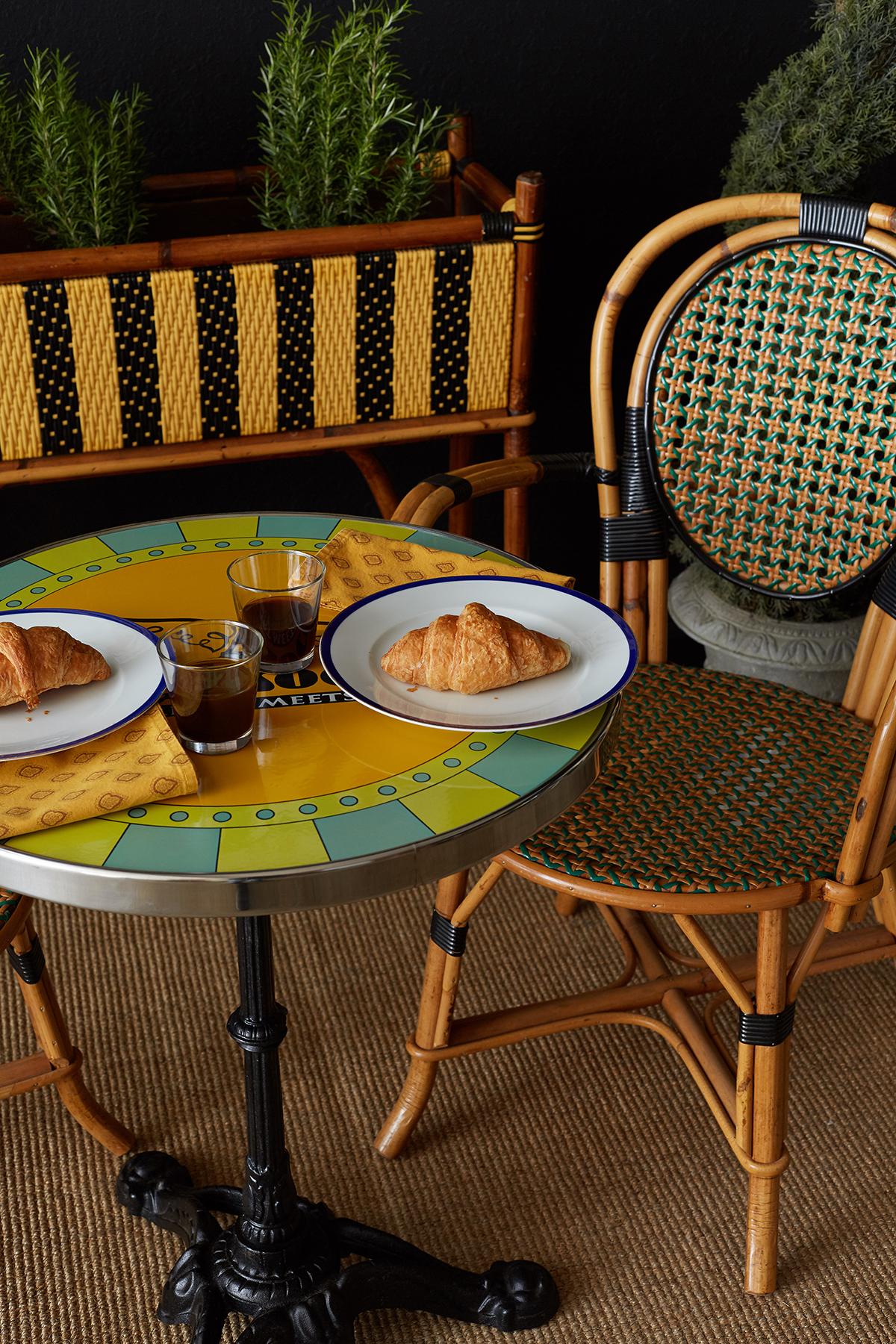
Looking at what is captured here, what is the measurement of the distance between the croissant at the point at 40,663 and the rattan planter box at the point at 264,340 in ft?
2.56

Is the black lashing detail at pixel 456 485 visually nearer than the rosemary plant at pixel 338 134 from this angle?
Yes

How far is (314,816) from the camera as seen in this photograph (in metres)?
0.93

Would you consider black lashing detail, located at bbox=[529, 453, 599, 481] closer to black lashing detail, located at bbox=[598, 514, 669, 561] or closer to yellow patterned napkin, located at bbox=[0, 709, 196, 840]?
black lashing detail, located at bbox=[598, 514, 669, 561]

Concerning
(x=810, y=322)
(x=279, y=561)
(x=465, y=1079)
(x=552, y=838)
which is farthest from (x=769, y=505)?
(x=465, y=1079)

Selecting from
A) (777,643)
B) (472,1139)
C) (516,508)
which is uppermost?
(516,508)

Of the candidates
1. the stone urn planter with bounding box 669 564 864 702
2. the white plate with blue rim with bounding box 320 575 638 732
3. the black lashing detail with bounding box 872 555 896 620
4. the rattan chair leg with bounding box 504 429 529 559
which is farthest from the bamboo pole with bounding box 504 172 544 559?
the white plate with blue rim with bounding box 320 575 638 732

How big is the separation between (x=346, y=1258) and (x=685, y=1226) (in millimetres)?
393

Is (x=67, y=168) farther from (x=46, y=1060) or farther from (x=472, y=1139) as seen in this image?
(x=472, y=1139)

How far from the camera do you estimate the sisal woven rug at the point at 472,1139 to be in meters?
1.45

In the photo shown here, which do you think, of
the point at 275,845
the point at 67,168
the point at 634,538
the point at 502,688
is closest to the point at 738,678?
the point at 634,538

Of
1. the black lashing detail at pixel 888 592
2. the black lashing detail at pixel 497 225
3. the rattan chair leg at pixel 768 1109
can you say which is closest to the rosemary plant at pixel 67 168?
the black lashing detail at pixel 497 225

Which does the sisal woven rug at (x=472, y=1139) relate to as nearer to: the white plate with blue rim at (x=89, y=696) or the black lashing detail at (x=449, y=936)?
the black lashing detail at (x=449, y=936)

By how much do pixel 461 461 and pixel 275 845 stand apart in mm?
1329

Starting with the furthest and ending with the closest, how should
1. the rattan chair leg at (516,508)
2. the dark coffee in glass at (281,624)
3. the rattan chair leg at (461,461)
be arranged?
the rattan chair leg at (461,461) → the rattan chair leg at (516,508) → the dark coffee in glass at (281,624)
